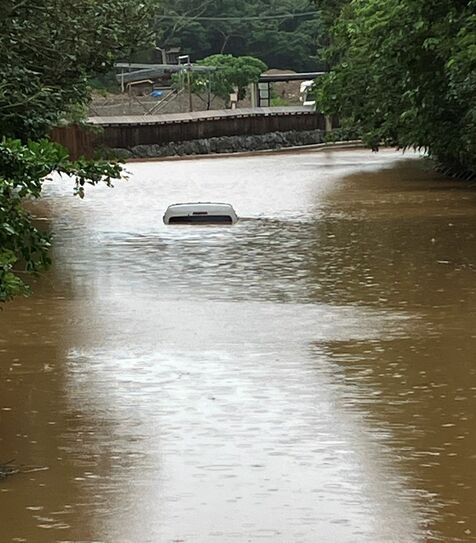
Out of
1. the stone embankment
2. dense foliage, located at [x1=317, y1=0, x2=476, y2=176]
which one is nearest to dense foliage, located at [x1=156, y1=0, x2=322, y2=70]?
the stone embankment

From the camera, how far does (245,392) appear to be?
33.3 ft

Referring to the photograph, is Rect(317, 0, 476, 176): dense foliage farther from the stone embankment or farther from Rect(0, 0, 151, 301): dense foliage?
the stone embankment

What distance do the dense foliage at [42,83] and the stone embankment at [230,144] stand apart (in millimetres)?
Answer: 45158

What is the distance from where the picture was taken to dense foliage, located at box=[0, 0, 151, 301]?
7.71 metres

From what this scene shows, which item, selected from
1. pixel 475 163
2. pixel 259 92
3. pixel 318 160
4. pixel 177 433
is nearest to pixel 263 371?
pixel 177 433

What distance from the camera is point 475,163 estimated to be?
35531 millimetres

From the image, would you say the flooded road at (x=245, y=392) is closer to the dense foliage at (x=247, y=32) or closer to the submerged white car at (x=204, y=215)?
the submerged white car at (x=204, y=215)

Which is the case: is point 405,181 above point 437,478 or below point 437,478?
below

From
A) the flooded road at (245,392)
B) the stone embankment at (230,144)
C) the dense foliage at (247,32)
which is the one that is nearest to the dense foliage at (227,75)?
the stone embankment at (230,144)

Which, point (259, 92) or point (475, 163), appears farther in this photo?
point (259, 92)

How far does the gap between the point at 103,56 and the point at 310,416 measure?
8.26 meters

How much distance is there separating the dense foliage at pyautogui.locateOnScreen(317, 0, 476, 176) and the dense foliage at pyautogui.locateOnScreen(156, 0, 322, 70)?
43.6 m

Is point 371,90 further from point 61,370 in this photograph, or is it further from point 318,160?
point 61,370

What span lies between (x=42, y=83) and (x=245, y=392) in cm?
605
